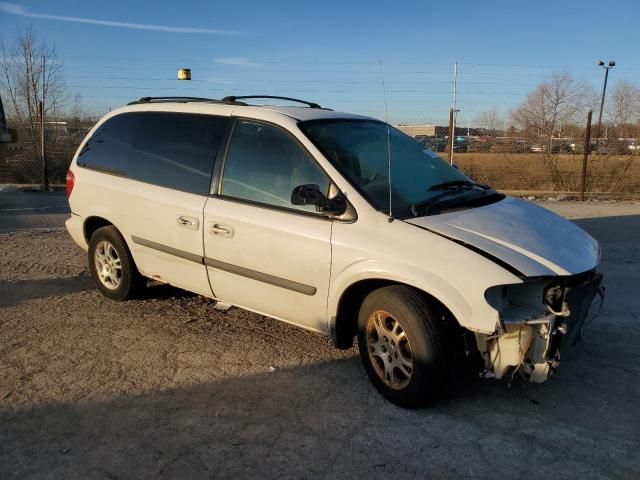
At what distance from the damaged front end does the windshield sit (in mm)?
896

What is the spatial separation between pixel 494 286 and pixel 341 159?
1.44 metres

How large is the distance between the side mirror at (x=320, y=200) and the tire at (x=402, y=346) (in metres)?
0.60

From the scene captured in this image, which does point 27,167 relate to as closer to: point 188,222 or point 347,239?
point 188,222

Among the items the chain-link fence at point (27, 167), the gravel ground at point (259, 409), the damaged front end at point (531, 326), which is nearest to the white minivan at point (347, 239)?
the damaged front end at point (531, 326)

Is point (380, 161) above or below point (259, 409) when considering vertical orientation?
above

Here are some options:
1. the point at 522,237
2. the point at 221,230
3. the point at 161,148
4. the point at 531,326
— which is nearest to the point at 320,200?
the point at 221,230

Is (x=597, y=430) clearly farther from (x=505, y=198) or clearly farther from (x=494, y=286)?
(x=505, y=198)

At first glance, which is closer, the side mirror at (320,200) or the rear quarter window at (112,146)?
the side mirror at (320,200)

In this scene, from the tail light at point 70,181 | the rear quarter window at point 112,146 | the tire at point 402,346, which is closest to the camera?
the tire at point 402,346

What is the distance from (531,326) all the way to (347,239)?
1205 millimetres

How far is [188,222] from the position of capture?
4.39 m

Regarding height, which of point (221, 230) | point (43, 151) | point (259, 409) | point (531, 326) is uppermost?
point (43, 151)

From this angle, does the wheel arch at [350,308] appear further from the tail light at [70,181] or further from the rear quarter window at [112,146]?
the tail light at [70,181]

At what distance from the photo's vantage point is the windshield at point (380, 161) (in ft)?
12.4
